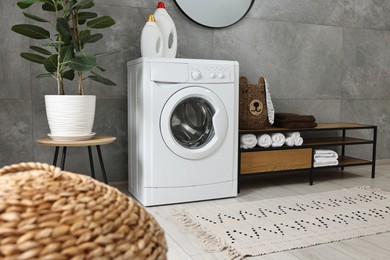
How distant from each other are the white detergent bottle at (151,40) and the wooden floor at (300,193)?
1.02 meters

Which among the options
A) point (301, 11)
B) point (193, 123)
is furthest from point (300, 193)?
point (301, 11)

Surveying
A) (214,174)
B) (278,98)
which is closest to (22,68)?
(214,174)

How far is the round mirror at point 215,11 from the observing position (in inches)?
119

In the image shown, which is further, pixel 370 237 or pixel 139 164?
pixel 139 164

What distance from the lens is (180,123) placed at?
8.47 ft

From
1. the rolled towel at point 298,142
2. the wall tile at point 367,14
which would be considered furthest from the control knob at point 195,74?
A: the wall tile at point 367,14

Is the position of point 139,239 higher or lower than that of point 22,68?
lower

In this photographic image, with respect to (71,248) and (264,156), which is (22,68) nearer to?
(264,156)

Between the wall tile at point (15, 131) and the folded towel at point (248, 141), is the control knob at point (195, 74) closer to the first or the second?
the folded towel at point (248, 141)

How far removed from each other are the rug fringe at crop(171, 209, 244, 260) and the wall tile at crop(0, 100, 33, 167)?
1168 mm

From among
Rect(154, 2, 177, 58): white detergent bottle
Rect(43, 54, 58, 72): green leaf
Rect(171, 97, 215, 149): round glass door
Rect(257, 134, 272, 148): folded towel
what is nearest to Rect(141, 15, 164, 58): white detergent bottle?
Rect(154, 2, 177, 58): white detergent bottle

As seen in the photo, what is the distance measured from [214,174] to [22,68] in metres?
1.49

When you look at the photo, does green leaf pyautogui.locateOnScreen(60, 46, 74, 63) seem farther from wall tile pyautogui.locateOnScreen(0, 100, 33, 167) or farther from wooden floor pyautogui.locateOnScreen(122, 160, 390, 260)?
wooden floor pyautogui.locateOnScreen(122, 160, 390, 260)

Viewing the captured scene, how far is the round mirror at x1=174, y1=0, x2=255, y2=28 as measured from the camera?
3020mm
